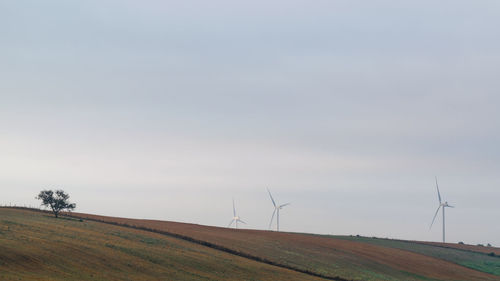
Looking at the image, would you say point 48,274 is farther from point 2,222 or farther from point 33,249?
point 2,222

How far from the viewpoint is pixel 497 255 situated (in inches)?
5113

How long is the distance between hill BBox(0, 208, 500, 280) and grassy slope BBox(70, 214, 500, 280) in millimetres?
173

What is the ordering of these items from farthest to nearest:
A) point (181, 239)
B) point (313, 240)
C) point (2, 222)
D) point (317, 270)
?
point (313, 240), point (181, 239), point (317, 270), point (2, 222)

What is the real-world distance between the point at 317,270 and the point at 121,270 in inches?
1087

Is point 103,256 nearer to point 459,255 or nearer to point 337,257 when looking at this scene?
point 337,257

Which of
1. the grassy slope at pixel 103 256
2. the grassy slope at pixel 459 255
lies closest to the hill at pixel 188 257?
the grassy slope at pixel 103 256

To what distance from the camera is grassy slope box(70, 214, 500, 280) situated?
76.9 m

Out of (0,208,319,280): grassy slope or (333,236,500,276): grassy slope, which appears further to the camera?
(333,236,500,276): grassy slope

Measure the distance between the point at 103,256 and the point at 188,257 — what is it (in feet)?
36.8

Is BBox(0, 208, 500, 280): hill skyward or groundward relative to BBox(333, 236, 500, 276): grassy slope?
groundward

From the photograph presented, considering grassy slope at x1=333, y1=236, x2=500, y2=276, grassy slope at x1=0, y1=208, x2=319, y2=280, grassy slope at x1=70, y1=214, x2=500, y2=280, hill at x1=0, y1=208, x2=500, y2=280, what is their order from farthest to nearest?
grassy slope at x1=333, y1=236, x2=500, y2=276 < grassy slope at x1=70, y1=214, x2=500, y2=280 < hill at x1=0, y1=208, x2=500, y2=280 < grassy slope at x1=0, y1=208, x2=319, y2=280

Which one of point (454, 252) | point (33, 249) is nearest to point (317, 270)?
point (33, 249)

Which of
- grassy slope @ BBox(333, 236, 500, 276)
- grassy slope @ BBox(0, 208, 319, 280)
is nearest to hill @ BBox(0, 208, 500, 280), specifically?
grassy slope @ BBox(0, 208, 319, 280)

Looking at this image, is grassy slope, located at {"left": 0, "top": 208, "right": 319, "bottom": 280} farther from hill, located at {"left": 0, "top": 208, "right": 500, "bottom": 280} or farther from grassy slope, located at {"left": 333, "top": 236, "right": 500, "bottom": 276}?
grassy slope, located at {"left": 333, "top": 236, "right": 500, "bottom": 276}
